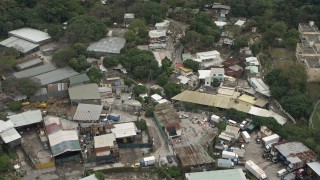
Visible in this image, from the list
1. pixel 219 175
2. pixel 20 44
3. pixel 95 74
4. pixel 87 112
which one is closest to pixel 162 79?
pixel 95 74

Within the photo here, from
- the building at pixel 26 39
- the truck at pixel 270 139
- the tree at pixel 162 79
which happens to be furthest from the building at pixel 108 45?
the truck at pixel 270 139

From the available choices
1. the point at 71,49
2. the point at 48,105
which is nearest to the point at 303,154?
the point at 48,105

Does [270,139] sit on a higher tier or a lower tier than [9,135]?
higher

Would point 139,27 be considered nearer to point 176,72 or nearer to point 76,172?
point 176,72

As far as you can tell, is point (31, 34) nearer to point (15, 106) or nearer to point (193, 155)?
point (15, 106)

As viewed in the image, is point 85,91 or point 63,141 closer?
point 63,141

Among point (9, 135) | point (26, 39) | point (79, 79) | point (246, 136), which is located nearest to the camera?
point (9, 135)

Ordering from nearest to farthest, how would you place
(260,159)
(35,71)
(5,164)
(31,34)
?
(5,164) < (260,159) < (35,71) < (31,34)
